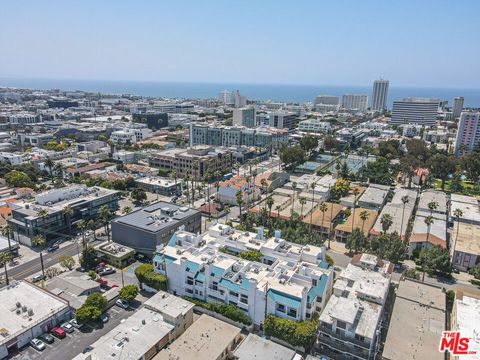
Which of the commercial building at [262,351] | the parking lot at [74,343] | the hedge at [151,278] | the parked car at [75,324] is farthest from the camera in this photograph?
the hedge at [151,278]

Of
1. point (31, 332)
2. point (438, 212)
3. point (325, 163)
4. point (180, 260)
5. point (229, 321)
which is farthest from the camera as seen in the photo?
point (325, 163)

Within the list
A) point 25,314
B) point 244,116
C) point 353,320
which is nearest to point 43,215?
point 25,314

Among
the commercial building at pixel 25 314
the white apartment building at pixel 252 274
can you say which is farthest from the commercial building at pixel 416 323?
the commercial building at pixel 25 314

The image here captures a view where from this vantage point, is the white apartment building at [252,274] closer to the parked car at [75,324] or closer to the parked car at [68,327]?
the parked car at [75,324]

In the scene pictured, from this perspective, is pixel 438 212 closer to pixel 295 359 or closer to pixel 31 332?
pixel 295 359

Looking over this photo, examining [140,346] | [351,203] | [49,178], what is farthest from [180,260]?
[49,178]

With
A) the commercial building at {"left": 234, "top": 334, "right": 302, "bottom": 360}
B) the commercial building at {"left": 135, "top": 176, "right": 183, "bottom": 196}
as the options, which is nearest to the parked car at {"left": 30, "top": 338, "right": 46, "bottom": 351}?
the commercial building at {"left": 234, "top": 334, "right": 302, "bottom": 360}
